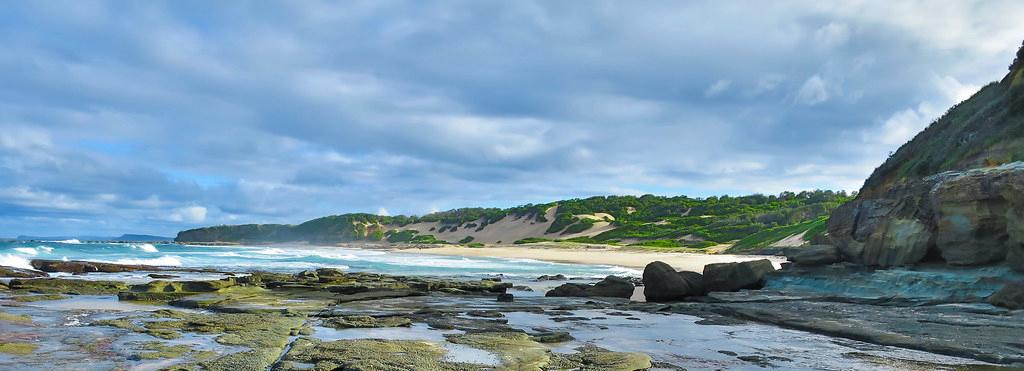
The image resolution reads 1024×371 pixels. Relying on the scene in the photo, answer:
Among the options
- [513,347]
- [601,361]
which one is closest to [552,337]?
[513,347]

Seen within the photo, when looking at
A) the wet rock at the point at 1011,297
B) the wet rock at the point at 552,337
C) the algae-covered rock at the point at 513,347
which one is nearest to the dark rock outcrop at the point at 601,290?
the wet rock at the point at 552,337

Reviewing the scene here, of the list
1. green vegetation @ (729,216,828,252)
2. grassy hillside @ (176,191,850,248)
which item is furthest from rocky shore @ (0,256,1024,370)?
grassy hillside @ (176,191,850,248)

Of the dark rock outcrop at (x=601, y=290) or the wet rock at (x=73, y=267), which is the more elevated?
the wet rock at (x=73, y=267)

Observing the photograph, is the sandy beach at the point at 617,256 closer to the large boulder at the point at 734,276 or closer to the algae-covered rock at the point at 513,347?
the large boulder at the point at 734,276

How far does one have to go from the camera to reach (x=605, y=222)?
3890 inches

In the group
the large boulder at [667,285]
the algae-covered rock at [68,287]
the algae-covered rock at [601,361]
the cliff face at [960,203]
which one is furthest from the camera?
the large boulder at [667,285]

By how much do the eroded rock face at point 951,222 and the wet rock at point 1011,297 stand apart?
6.07 ft

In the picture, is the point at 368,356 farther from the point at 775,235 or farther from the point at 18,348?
the point at 775,235

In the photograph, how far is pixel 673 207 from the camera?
100750mm

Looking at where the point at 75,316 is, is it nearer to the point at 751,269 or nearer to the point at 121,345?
the point at 121,345

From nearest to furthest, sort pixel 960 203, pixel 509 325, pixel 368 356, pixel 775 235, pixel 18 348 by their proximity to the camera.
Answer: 1. pixel 368 356
2. pixel 18 348
3. pixel 509 325
4. pixel 960 203
5. pixel 775 235

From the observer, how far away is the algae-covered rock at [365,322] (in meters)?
11.7

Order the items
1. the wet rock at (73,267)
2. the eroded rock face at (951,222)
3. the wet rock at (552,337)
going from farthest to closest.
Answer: the wet rock at (73,267) < the eroded rock face at (951,222) < the wet rock at (552,337)

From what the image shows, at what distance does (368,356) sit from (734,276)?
576 inches
